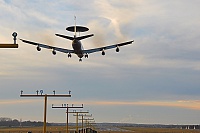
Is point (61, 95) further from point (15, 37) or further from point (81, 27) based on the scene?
point (15, 37)

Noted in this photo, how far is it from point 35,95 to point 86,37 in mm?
11097

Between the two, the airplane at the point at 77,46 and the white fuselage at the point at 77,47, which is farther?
the white fuselage at the point at 77,47

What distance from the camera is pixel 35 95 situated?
51.8 metres

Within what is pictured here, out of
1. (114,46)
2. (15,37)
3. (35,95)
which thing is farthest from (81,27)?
(15,37)

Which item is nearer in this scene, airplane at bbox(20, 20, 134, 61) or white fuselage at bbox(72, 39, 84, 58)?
airplane at bbox(20, 20, 134, 61)

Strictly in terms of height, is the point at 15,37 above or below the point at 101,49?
below

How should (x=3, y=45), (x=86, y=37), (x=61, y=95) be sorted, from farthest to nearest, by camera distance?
1. (x=61, y=95)
2. (x=86, y=37)
3. (x=3, y=45)

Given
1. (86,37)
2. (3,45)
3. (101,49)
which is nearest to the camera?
(3,45)

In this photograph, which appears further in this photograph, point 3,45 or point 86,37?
point 86,37

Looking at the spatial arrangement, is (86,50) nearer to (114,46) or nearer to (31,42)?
(114,46)

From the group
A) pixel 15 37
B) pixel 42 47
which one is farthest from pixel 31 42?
pixel 15 37

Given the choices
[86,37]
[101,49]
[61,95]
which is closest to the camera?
[86,37]

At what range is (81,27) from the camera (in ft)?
160

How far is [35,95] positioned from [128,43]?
46.8ft
